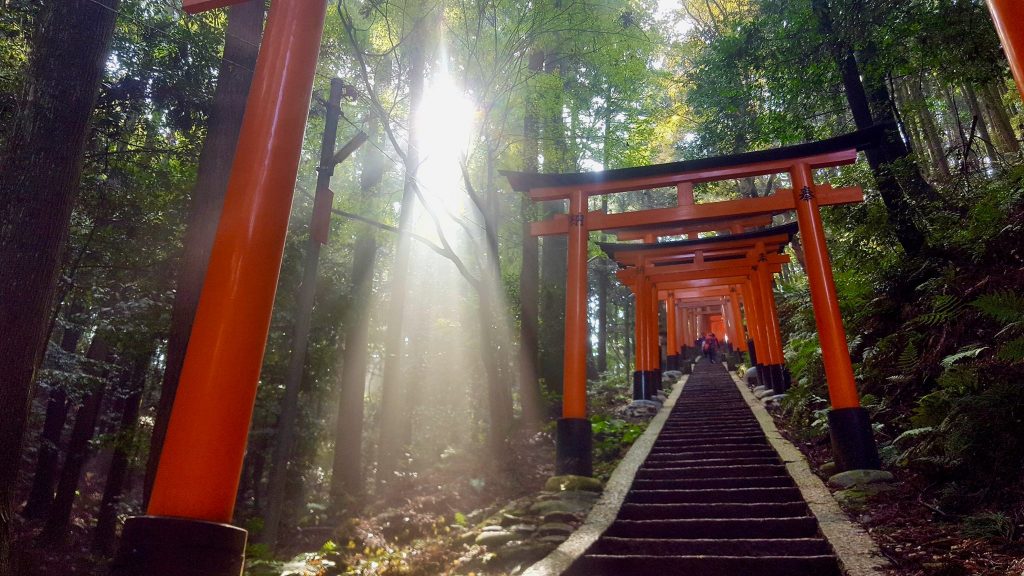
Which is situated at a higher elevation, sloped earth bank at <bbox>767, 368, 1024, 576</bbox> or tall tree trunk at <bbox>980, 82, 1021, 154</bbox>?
tall tree trunk at <bbox>980, 82, 1021, 154</bbox>

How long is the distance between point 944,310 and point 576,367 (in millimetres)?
4569

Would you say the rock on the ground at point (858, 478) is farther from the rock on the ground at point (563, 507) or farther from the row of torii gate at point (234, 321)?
the row of torii gate at point (234, 321)

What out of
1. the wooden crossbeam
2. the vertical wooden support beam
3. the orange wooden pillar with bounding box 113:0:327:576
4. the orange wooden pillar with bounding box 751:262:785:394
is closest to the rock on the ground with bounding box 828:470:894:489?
the wooden crossbeam

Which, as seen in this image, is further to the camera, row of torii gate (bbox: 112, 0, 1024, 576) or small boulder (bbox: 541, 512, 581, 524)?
small boulder (bbox: 541, 512, 581, 524)

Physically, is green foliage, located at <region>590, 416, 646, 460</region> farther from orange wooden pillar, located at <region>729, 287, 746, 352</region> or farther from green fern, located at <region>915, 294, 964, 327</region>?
orange wooden pillar, located at <region>729, 287, 746, 352</region>

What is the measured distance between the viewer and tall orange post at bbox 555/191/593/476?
767cm

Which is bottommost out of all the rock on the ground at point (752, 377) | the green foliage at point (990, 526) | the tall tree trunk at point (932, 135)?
the green foliage at point (990, 526)

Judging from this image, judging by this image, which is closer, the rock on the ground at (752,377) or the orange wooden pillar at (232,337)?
the orange wooden pillar at (232,337)

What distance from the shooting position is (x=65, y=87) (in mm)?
5023

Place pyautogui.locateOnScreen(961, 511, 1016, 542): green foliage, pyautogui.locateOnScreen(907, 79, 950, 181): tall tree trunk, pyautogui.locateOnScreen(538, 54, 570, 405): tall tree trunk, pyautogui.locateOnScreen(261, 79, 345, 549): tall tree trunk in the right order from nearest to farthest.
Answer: pyautogui.locateOnScreen(961, 511, 1016, 542): green foliage → pyautogui.locateOnScreen(261, 79, 345, 549): tall tree trunk → pyautogui.locateOnScreen(538, 54, 570, 405): tall tree trunk → pyautogui.locateOnScreen(907, 79, 950, 181): tall tree trunk

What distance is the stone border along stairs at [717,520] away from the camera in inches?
174

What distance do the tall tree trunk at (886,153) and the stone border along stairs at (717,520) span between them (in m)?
3.80

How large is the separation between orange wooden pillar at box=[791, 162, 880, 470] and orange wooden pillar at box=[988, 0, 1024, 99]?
4.80 metres

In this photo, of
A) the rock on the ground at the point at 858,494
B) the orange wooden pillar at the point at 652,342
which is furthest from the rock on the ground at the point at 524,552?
the orange wooden pillar at the point at 652,342
